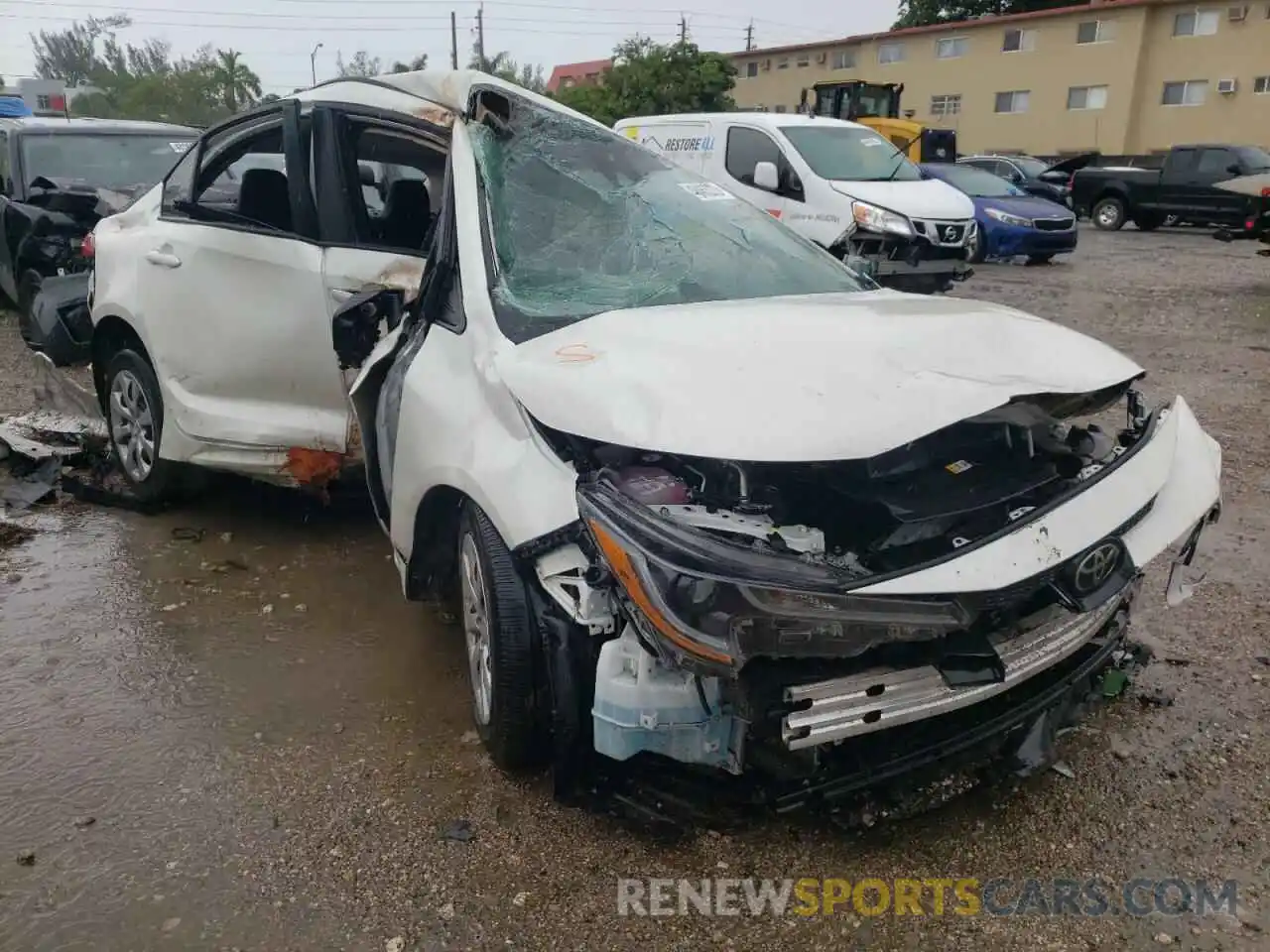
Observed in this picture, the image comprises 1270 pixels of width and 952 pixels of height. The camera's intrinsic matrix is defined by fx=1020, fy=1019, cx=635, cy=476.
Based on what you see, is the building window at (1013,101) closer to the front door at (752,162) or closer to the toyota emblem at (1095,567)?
the front door at (752,162)

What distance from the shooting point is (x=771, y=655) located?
2062 millimetres

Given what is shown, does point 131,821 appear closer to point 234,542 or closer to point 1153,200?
point 234,542

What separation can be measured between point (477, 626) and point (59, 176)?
23.6 ft

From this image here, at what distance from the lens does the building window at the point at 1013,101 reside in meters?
36.9

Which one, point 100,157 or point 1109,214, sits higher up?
point 100,157

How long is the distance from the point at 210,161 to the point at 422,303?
6.63 feet

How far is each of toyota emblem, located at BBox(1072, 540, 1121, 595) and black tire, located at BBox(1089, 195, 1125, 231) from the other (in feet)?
70.9

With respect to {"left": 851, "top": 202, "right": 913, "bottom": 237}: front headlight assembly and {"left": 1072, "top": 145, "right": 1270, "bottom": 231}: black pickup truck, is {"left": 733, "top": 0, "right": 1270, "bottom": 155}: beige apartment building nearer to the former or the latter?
{"left": 1072, "top": 145, "right": 1270, "bottom": 231}: black pickup truck

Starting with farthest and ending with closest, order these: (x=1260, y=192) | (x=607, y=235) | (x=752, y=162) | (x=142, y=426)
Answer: (x=1260, y=192) → (x=752, y=162) → (x=142, y=426) → (x=607, y=235)

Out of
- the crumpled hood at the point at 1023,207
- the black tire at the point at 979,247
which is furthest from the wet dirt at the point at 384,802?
the crumpled hood at the point at 1023,207

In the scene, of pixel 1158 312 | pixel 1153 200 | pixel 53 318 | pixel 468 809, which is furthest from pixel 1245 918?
pixel 1153 200

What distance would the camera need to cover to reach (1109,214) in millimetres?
21344

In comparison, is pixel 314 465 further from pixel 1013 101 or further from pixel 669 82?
pixel 1013 101

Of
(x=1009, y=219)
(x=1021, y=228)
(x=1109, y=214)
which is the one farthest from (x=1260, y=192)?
(x=1109, y=214)
